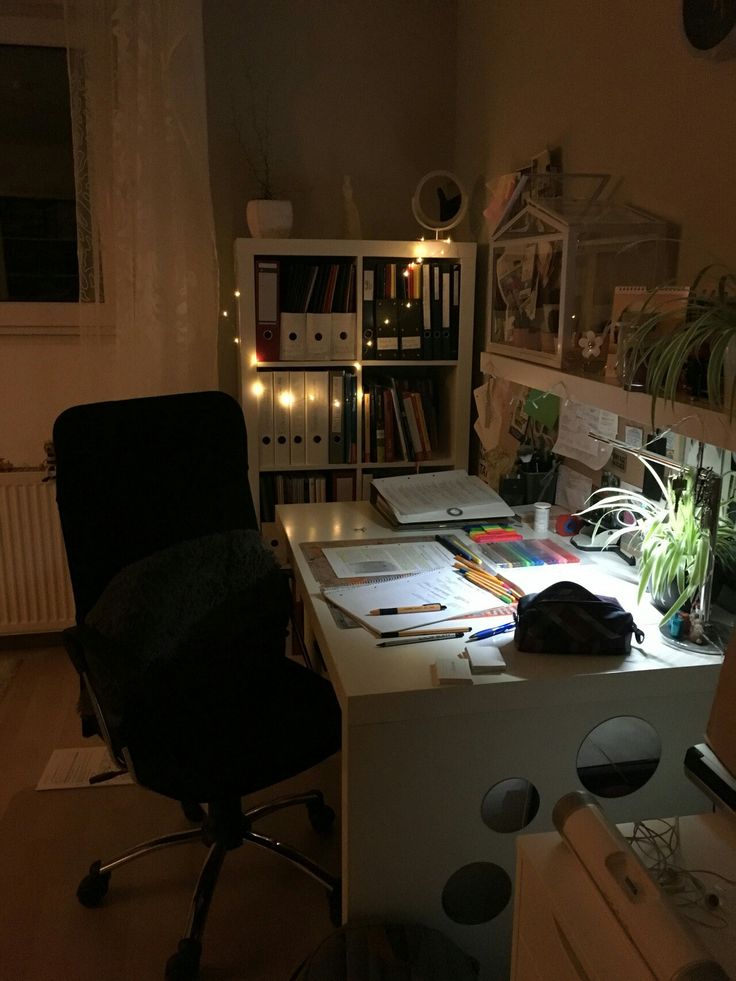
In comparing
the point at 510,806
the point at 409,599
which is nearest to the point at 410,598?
the point at 409,599

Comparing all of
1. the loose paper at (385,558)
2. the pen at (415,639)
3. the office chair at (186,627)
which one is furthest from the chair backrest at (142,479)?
the pen at (415,639)

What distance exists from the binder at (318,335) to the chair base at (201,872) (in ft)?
4.79

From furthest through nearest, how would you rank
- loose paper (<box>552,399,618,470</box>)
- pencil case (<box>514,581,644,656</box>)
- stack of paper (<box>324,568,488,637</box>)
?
1. loose paper (<box>552,399,618,470</box>)
2. stack of paper (<box>324,568,488,637</box>)
3. pencil case (<box>514,581,644,656</box>)

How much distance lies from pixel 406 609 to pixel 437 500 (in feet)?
2.30

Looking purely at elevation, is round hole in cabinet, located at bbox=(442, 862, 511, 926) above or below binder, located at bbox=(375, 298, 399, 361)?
below

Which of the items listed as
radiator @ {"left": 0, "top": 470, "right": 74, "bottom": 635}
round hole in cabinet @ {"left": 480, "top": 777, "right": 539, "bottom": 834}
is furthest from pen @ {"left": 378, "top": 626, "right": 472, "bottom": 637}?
radiator @ {"left": 0, "top": 470, "right": 74, "bottom": 635}

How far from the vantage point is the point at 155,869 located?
6.52 ft

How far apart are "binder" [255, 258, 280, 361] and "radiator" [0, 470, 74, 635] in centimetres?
89

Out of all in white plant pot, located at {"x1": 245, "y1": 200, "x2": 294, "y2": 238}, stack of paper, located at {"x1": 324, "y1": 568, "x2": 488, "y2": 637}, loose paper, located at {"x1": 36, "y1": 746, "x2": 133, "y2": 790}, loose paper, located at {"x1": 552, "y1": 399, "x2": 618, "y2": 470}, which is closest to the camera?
stack of paper, located at {"x1": 324, "y1": 568, "x2": 488, "y2": 637}

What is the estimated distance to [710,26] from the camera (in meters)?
1.54

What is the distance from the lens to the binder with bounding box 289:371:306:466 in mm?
2814

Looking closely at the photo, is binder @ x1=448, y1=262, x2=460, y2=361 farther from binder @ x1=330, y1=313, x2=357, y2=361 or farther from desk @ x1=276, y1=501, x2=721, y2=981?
desk @ x1=276, y1=501, x2=721, y2=981

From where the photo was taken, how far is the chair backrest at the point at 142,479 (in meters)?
1.74

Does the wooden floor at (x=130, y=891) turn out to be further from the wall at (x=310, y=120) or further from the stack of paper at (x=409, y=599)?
the wall at (x=310, y=120)
